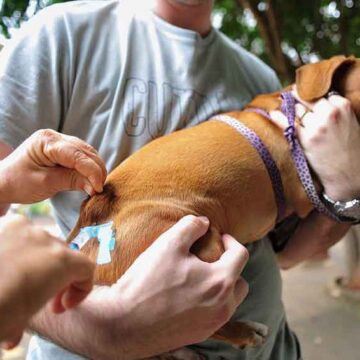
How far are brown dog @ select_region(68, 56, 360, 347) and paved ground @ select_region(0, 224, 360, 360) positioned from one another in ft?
4.61

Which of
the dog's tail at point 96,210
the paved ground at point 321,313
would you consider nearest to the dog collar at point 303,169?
the dog's tail at point 96,210

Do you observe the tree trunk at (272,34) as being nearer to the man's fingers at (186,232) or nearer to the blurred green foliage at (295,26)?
the blurred green foliage at (295,26)

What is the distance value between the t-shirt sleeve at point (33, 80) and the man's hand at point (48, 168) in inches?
6.5

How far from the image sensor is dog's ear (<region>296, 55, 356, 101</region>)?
131cm

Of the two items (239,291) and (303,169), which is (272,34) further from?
(239,291)

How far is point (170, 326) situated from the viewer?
83 cm

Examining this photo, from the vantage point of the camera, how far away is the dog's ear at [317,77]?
131 cm

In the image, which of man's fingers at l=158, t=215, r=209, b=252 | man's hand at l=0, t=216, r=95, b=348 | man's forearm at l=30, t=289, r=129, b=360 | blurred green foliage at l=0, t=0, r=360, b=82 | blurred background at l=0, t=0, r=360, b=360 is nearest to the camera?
man's hand at l=0, t=216, r=95, b=348

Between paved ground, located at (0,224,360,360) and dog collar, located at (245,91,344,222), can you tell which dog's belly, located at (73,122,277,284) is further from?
paved ground, located at (0,224,360,360)

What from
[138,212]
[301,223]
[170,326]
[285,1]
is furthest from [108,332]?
[285,1]

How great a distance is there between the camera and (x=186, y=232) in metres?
0.89

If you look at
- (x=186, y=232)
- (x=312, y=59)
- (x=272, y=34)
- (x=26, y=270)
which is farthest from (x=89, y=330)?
(x=312, y=59)

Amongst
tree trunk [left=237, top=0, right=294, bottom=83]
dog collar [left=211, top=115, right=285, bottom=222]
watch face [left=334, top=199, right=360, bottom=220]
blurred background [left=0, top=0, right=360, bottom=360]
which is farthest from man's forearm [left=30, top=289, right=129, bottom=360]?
tree trunk [left=237, top=0, right=294, bottom=83]

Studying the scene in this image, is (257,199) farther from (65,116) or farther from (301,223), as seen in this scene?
(65,116)
